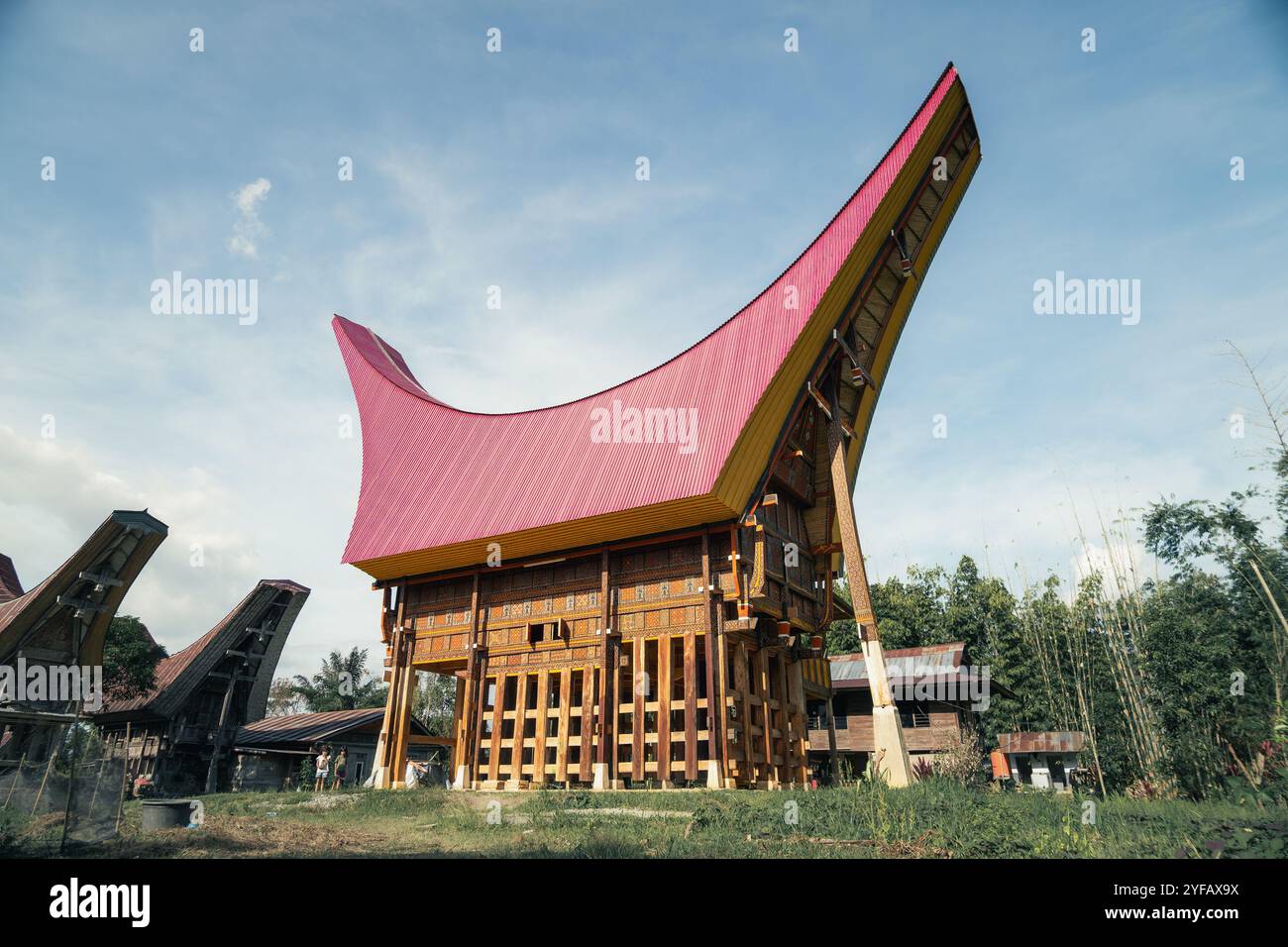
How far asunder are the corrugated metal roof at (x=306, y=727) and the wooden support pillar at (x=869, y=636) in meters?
17.7

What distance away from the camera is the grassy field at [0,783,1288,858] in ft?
24.9

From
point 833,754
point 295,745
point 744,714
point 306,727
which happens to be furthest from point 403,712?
point 306,727

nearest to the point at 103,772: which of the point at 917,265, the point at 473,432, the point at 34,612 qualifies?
the point at 473,432

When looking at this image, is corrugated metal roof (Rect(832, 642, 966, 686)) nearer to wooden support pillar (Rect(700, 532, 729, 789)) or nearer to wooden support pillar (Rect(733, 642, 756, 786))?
wooden support pillar (Rect(733, 642, 756, 786))

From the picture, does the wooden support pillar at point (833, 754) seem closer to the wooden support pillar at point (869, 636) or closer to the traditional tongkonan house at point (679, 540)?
the traditional tongkonan house at point (679, 540)

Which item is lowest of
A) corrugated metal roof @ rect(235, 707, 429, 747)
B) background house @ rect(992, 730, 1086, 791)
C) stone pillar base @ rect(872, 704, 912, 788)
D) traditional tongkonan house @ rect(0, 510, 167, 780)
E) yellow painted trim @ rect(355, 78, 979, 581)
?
background house @ rect(992, 730, 1086, 791)

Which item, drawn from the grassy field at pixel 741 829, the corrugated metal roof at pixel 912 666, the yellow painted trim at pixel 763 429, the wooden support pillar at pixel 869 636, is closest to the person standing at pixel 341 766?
the yellow painted trim at pixel 763 429

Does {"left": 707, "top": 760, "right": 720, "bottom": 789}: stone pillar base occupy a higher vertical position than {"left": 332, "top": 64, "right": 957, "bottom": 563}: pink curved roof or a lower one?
lower

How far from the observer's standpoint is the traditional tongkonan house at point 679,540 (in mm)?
15523

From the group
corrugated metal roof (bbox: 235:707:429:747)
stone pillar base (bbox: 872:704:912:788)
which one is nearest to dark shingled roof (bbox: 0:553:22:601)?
corrugated metal roof (bbox: 235:707:429:747)

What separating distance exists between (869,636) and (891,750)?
2211 millimetres

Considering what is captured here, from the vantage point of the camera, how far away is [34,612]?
19.8 meters

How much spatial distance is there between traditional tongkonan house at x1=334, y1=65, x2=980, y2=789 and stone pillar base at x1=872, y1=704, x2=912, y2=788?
0.16 feet
